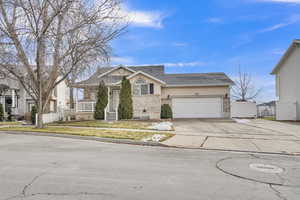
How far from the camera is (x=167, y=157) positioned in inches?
255

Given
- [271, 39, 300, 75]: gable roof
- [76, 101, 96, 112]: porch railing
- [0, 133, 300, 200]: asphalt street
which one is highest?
[271, 39, 300, 75]: gable roof

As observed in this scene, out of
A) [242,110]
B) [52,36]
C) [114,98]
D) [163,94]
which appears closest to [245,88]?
[242,110]

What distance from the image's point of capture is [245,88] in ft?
108

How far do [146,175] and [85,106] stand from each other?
17.7 meters

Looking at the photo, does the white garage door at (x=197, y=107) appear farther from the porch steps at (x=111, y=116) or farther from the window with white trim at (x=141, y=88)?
the porch steps at (x=111, y=116)

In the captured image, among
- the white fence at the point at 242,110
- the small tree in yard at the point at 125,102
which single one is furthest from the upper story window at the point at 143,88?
the white fence at the point at 242,110

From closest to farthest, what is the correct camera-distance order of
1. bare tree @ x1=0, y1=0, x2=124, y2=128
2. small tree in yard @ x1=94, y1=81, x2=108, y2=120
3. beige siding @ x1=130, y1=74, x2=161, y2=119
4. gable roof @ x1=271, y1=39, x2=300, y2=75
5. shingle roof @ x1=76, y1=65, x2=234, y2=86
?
1. bare tree @ x1=0, y1=0, x2=124, y2=128
2. gable roof @ x1=271, y1=39, x2=300, y2=75
3. small tree in yard @ x1=94, y1=81, x2=108, y2=120
4. beige siding @ x1=130, y1=74, x2=161, y2=119
5. shingle roof @ x1=76, y1=65, x2=234, y2=86

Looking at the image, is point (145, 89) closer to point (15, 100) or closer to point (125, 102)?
point (125, 102)

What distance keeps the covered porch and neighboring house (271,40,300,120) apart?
16.1 metres

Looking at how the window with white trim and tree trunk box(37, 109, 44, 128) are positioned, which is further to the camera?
the window with white trim

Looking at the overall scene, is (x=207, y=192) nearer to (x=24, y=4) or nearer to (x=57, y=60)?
(x=57, y=60)

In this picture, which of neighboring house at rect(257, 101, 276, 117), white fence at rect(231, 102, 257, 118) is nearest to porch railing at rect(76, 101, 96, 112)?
white fence at rect(231, 102, 257, 118)

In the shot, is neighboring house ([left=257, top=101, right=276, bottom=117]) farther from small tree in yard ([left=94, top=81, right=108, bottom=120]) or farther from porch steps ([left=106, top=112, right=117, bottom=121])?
small tree in yard ([left=94, top=81, right=108, bottom=120])

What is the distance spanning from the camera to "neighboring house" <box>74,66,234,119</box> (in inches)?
845
